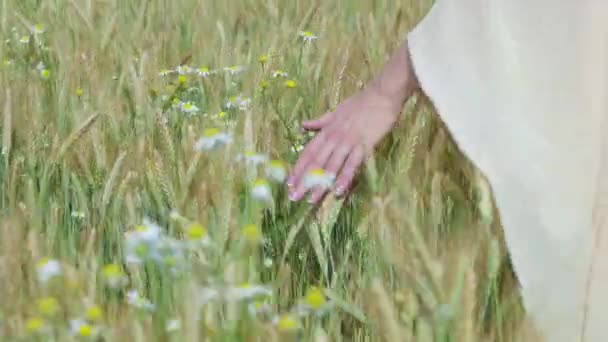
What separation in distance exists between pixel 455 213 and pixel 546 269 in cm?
19

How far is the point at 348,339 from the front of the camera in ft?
3.36

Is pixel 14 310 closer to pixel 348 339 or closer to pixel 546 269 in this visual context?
pixel 348 339

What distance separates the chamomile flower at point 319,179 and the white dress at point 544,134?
0.44ft

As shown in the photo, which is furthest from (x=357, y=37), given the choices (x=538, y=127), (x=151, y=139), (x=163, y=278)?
(x=163, y=278)

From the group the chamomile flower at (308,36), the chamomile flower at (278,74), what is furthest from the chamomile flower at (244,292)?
the chamomile flower at (308,36)

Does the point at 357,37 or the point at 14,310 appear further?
the point at 357,37

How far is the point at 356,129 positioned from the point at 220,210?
0.66ft

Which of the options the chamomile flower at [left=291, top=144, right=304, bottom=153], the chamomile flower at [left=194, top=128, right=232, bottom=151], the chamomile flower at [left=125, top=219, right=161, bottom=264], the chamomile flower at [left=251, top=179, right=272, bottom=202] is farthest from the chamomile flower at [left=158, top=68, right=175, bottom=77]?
the chamomile flower at [left=125, top=219, right=161, bottom=264]

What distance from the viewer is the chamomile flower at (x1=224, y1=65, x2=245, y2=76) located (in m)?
1.68

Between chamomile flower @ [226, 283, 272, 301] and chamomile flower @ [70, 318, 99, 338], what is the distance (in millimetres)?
104

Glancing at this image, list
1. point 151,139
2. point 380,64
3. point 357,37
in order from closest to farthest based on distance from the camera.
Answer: point 151,139, point 380,64, point 357,37

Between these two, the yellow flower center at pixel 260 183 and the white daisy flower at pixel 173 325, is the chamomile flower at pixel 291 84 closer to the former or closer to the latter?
the yellow flower center at pixel 260 183

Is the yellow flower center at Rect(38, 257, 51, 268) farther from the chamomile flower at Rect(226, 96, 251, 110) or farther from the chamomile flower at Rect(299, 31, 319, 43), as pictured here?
the chamomile flower at Rect(299, 31, 319, 43)

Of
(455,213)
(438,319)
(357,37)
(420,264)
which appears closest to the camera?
(438,319)
